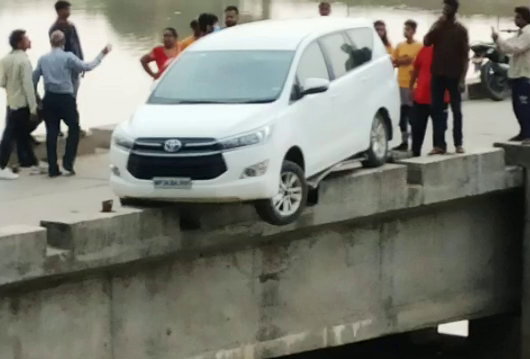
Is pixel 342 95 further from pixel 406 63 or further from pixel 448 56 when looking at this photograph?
pixel 406 63

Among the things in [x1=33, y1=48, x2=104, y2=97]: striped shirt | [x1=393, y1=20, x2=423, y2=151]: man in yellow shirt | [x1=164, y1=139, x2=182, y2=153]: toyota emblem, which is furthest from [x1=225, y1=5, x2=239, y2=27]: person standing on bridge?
[x1=164, y1=139, x2=182, y2=153]: toyota emblem

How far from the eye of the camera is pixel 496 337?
1650cm

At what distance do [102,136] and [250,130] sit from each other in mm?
7231

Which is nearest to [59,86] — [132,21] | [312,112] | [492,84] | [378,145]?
[378,145]

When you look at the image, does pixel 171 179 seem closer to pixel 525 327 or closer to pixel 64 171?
pixel 64 171

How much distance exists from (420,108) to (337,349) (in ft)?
12.2

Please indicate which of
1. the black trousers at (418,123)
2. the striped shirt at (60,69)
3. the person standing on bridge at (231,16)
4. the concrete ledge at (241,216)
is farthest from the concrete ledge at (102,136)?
the concrete ledge at (241,216)

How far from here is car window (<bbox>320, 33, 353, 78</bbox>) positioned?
12.8m

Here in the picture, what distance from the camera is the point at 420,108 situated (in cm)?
1502

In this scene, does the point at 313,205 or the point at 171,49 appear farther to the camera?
the point at 171,49

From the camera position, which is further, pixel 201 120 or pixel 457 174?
pixel 457 174

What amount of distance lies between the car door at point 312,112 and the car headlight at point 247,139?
606 millimetres

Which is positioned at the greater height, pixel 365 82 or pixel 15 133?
pixel 365 82

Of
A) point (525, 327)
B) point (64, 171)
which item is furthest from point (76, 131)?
point (525, 327)
